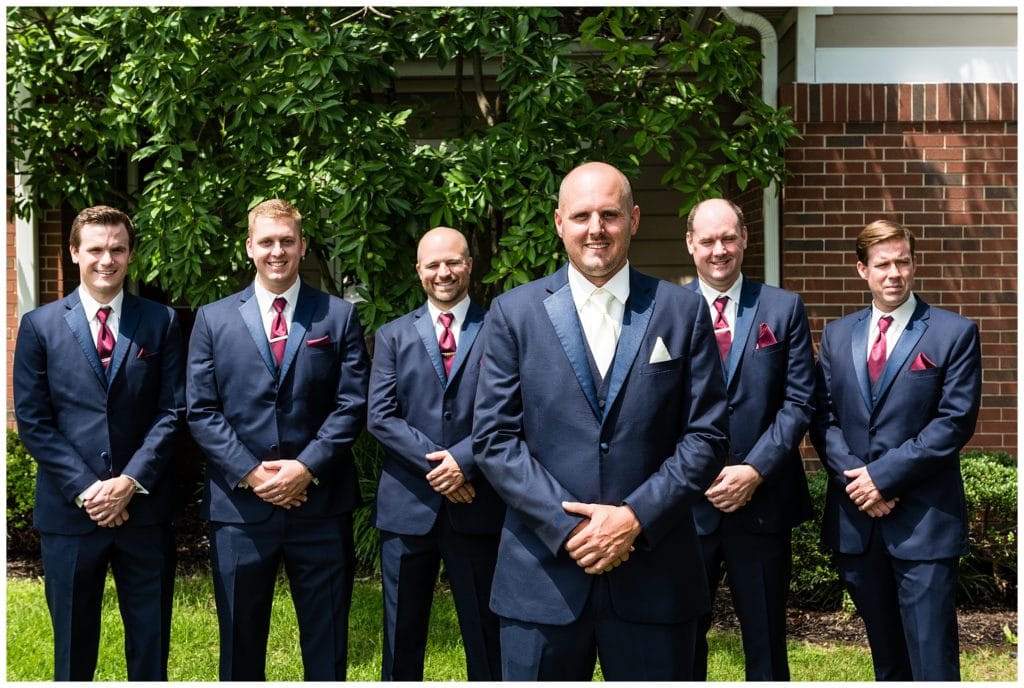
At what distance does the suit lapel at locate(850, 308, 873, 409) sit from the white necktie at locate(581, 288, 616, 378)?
5.12 ft

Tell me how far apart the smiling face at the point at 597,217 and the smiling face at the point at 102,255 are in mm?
2108

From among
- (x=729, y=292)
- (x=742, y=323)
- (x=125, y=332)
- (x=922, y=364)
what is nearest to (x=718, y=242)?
(x=729, y=292)

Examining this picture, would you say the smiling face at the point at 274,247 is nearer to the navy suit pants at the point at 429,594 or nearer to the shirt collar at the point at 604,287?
the navy suit pants at the point at 429,594

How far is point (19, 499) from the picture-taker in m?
7.50

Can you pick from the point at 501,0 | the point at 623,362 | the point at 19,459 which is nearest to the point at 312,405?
the point at 623,362

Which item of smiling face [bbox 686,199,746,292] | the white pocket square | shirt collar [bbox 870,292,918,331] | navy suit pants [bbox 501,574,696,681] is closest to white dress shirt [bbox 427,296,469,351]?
smiling face [bbox 686,199,746,292]

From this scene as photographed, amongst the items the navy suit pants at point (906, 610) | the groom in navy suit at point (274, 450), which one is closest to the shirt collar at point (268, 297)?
the groom in navy suit at point (274, 450)

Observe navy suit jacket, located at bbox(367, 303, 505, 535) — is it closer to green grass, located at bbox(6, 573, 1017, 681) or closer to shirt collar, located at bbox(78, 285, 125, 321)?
shirt collar, located at bbox(78, 285, 125, 321)

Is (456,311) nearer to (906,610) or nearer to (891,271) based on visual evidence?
(891,271)

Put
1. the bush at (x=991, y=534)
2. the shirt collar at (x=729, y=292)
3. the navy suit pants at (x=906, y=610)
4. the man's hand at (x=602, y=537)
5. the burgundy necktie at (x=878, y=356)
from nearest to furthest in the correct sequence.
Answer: the man's hand at (x=602, y=537) < the navy suit pants at (x=906, y=610) < the burgundy necktie at (x=878, y=356) < the shirt collar at (x=729, y=292) < the bush at (x=991, y=534)

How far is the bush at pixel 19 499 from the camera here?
7477mm

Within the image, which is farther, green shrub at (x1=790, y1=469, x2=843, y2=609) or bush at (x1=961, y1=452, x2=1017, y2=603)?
green shrub at (x1=790, y1=469, x2=843, y2=609)

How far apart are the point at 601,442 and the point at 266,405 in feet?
5.80

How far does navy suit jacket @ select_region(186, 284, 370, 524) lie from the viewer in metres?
4.29
